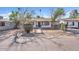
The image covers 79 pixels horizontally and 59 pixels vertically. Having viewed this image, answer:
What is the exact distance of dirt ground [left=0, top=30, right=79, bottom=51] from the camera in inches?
157

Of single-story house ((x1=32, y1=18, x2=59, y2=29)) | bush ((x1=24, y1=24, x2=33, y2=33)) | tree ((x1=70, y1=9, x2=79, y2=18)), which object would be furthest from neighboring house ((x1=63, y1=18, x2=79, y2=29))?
bush ((x1=24, y1=24, x2=33, y2=33))

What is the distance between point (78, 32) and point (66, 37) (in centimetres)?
24

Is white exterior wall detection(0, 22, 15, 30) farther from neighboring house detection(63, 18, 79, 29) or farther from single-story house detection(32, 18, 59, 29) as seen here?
neighboring house detection(63, 18, 79, 29)

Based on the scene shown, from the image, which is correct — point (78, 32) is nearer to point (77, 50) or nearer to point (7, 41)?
point (77, 50)

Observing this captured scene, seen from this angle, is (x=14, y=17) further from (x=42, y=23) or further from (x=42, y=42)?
(x=42, y=42)

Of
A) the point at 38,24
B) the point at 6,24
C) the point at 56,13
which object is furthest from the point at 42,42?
the point at 6,24

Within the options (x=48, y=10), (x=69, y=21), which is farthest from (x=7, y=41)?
(x=69, y=21)

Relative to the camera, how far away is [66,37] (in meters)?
4.00

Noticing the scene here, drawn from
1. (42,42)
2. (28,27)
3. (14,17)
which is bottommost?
(42,42)

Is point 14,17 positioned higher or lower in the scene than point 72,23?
higher

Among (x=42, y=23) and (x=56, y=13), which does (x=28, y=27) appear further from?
(x=56, y=13)

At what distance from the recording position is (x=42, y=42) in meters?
3.98

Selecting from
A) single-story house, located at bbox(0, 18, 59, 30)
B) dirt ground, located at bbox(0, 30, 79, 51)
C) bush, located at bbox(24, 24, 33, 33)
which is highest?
single-story house, located at bbox(0, 18, 59, 30)
